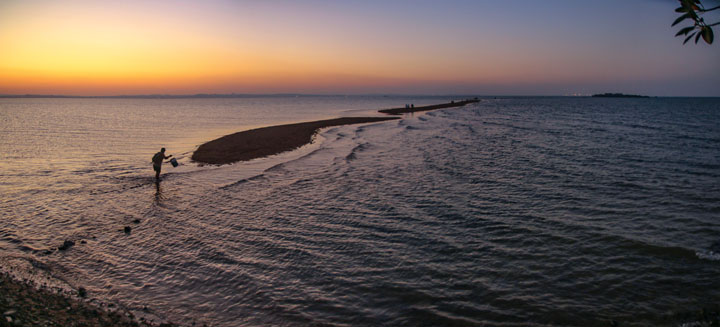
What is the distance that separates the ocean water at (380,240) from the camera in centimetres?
803

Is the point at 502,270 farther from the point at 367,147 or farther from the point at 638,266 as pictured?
the point at 367,147

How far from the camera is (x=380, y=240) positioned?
11805mm

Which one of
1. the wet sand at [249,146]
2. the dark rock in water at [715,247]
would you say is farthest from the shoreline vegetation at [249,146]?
the dark rock in water at [715,247]

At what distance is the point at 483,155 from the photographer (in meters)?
28.2

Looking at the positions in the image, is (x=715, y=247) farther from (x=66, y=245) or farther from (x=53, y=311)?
(x=66, y=245)

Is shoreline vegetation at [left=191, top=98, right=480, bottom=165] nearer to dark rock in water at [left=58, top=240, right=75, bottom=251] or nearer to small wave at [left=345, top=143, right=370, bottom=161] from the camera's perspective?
small wave at [left=345, top=143, right=370, bottom=161]

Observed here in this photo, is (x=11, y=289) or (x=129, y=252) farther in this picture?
(x=129, y=252)

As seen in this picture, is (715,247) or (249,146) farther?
(249,146)

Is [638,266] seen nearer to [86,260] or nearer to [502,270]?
[502,270]

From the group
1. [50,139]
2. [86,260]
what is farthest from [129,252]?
[50,139]

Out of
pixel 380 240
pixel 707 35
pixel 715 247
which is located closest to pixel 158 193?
pixel 380 240

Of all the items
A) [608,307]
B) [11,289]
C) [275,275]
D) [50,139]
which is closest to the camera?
[608,307]

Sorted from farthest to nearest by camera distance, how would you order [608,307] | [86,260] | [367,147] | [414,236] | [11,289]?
[367,147] → [414,236] → [86,260] → [11,289] → [608,307]

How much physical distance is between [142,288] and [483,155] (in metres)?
24.3
